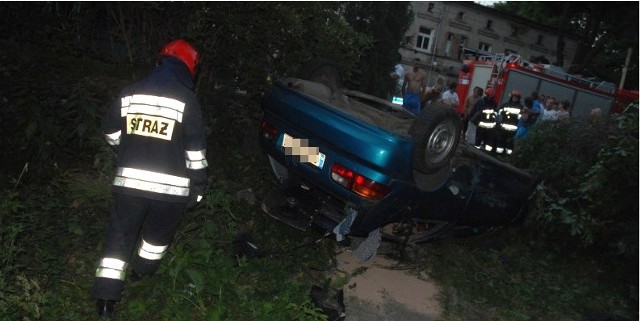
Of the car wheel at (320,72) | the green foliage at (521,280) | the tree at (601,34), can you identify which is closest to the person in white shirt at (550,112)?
the green foliage at (521,280)

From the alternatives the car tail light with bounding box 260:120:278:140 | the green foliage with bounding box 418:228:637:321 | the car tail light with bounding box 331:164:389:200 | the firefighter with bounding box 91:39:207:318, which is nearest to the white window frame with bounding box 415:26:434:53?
the green foliage with bounding box 418:228:637:321

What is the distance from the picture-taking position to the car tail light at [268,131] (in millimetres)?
4227

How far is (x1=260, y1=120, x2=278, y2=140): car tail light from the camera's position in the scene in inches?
166

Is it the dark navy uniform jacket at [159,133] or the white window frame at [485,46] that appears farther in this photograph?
the white window frame at [485,46]

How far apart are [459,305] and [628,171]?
2111 millimetres

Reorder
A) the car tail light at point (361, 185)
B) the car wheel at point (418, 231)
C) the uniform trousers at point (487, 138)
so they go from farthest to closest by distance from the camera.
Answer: the uniform trousers at point (487, 138), the car wheel at point (418, 231), the car tail light at point (361, 185)

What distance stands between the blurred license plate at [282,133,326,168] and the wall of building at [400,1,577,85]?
28634 millimetres

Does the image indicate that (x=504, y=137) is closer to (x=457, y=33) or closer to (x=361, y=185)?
(x=361, y=185)

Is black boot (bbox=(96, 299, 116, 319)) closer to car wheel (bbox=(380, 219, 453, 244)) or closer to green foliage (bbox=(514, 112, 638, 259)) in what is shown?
car wheel (bbox=(380, 219, 453, 244))

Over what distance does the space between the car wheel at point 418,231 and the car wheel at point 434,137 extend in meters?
0.66

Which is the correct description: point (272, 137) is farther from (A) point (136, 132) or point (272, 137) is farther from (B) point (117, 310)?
(B) point (117, 310)

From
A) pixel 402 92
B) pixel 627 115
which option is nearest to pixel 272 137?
pixel 627 115

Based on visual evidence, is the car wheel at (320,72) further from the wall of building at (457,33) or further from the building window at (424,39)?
the building window at (424,39)

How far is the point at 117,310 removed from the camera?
10.4 feet
